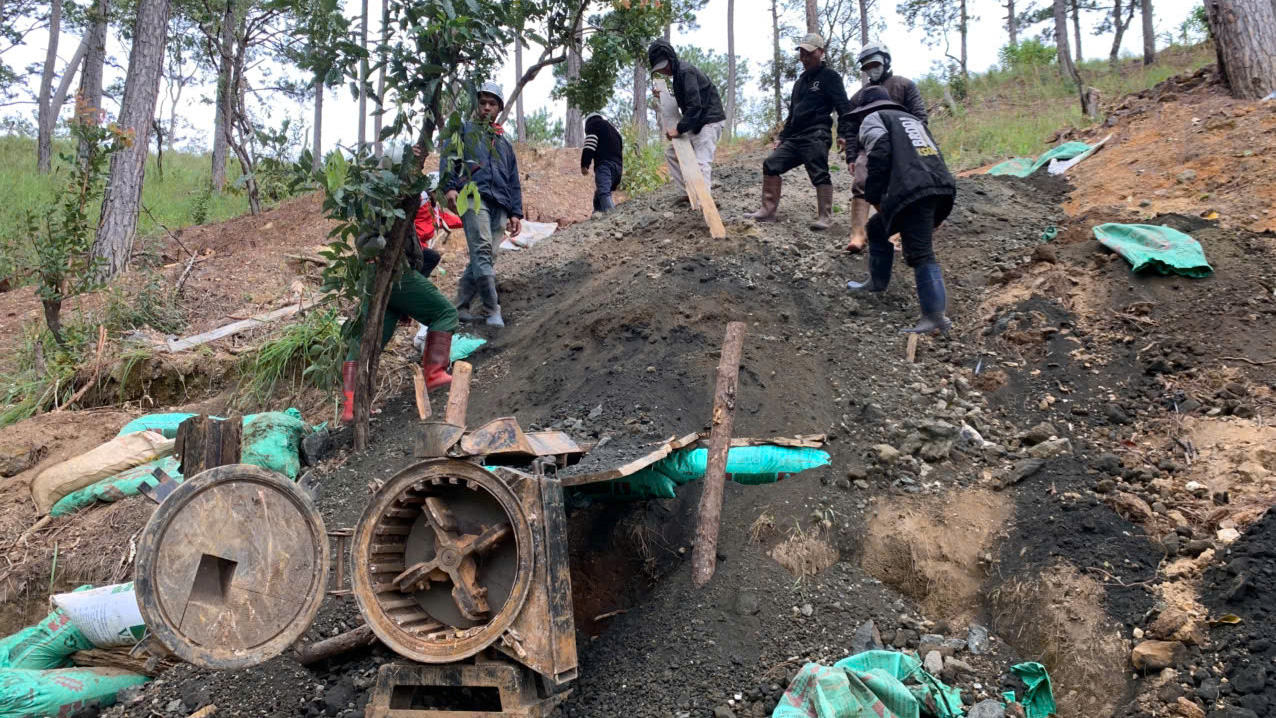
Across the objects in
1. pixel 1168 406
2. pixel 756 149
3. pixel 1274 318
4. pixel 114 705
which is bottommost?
pixel 114 705

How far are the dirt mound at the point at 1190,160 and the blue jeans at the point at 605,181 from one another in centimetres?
427

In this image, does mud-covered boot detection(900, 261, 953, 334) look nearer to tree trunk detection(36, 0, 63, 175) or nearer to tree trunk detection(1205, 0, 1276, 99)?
tree trunk detection(1205, 0, 1276, 99)

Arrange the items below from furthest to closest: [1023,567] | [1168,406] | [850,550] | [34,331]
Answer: [34,331]
[1168,406]
[850,550]
[1023,567]

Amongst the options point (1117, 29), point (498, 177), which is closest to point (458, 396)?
point (498, 177)

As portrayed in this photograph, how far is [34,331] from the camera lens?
742 cm

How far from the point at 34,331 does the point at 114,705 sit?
514cm

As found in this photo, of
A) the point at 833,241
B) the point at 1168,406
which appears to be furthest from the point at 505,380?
the point at 1168,406

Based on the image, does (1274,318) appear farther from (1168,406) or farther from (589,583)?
(589,583)

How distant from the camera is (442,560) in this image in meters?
2.92

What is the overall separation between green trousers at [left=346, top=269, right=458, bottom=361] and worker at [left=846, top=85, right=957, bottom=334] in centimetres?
280

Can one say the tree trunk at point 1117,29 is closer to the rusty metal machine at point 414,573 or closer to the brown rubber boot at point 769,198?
the brown rubber boot at point 769,198

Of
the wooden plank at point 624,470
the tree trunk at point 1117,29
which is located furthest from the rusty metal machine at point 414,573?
the tree trunk at point 1117,29

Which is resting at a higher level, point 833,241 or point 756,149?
point 756,149

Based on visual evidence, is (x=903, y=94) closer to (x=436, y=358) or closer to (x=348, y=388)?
(x=436, y=358)
